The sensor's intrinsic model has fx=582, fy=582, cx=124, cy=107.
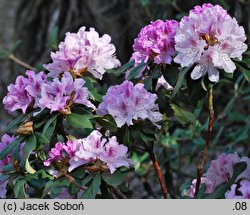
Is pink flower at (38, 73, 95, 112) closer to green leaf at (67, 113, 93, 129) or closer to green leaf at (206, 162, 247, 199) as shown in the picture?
green leaf at (67, 113, 93, 129)

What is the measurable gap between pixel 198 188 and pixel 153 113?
0.90 ft

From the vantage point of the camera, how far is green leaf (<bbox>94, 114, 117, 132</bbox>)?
160cm

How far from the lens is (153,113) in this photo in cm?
165

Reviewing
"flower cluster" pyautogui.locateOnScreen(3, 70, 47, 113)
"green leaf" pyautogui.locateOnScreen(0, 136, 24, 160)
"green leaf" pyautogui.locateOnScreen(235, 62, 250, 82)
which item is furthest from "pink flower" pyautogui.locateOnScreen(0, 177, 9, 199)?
"green leaf" pyautogui.locateOnScreen(235, 62, 250, 82)

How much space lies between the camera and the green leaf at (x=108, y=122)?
160cm

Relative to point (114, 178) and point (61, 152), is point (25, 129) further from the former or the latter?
point (114, 178)

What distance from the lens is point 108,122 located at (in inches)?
63.0

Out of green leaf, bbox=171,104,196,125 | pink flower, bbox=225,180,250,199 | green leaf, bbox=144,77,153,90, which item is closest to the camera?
pink flower, bbox=225,180,250,199

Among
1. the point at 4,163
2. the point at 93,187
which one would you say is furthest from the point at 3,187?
the point at 93,187

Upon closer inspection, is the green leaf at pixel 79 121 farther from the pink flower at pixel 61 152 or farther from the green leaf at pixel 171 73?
the green leaf at pixel 171 73

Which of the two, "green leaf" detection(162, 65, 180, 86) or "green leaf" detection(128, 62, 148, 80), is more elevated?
"green leaf" detection(128, 62, 148, 80)

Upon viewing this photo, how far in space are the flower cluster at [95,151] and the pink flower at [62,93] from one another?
Result: 10 centimetres

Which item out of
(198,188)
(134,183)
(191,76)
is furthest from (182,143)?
(191,76)

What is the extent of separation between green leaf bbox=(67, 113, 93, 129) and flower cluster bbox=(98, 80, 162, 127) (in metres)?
0.07
